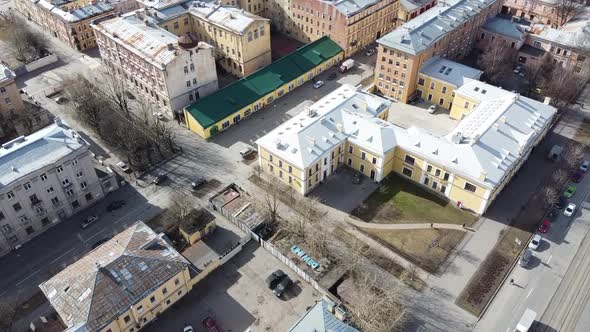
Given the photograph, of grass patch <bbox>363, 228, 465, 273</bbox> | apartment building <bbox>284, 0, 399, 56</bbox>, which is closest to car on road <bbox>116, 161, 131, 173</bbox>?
grass patch <bbox>363, 228, 465, 273</bbox>

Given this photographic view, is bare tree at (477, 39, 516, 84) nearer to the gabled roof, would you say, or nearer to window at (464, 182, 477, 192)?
window at (464, 182, 477, 192)

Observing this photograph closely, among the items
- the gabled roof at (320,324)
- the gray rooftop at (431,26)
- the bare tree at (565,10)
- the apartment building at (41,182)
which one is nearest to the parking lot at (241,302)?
the gabled roof at (320,324)

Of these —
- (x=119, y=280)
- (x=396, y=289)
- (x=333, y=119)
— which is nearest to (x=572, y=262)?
(x=396, y=289)

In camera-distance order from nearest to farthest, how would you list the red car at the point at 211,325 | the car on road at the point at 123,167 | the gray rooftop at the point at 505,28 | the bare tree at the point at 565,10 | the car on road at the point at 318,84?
the red car at the point at 211,325 < the car on road at the point at 123,167 < the car on road at the point at 318,84 < the gray rooftop at the point at 505,28 < the bare tree at the point at 565,10

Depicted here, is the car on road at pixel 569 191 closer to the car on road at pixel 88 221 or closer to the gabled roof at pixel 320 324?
the gabled roof at pixel 320 324

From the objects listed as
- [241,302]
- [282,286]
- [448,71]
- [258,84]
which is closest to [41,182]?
[241,302]

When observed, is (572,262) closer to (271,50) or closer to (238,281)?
(238,281)

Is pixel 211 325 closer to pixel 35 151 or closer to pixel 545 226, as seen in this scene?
pixel 35 151
